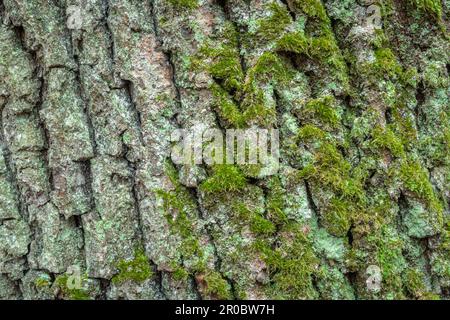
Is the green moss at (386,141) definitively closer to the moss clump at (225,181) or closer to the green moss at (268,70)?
the green moss at (268,70)

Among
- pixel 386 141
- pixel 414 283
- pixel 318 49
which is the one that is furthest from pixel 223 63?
pixel 414 283

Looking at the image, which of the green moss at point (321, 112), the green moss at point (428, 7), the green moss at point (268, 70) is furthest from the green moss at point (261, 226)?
the green moss at point (428, 7)

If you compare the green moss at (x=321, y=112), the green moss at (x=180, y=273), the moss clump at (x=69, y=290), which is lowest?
the moss clump at (x=69, y=290)

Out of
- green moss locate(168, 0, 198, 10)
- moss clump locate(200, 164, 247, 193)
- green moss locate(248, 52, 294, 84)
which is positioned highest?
green moss locate(168, 0, 198, 10)

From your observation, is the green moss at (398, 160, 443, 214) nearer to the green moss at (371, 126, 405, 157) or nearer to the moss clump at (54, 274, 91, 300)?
the green moss at (371, 126, 405, 157)

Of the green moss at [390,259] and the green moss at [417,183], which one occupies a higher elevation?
the green moss at [417,183]

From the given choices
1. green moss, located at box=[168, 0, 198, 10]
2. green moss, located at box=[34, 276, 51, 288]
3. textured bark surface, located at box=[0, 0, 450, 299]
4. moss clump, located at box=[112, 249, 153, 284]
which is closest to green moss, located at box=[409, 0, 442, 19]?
textured bark surface, located at box=[0, 0, 450, 299]
